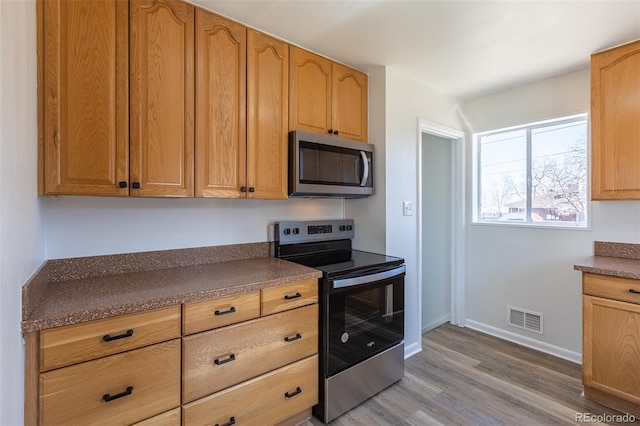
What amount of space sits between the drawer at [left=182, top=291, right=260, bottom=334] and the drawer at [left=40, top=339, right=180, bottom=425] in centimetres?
10

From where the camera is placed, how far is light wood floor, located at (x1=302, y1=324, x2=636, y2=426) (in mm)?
1858

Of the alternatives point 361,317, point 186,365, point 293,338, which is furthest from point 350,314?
point 186,365

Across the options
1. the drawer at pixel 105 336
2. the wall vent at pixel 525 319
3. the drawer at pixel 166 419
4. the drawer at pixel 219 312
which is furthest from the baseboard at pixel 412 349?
the drawer at pixel 105 336

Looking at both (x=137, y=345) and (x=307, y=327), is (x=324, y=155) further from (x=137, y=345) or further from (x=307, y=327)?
(x=137, y=345)

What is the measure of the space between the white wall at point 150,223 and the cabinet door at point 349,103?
0.73 m

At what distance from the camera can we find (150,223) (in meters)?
1.79

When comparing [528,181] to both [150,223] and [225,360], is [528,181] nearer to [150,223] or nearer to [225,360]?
[225,360]

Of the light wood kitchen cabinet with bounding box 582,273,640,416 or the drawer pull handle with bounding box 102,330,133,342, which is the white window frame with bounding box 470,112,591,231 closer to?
the light wood kitchen cabinet with bounding box 582,273,640,416

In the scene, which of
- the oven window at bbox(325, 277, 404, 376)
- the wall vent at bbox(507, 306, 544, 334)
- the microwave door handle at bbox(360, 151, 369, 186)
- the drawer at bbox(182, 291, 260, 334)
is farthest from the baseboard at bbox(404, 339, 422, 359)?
the drawer at bbox(182, 291, 260, 334)

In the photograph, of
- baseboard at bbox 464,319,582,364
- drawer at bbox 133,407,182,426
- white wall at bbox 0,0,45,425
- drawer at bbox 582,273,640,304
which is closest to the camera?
white wall at bbox 0,0,45,425

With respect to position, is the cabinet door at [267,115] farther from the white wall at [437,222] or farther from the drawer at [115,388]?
the white wall at [437,222]

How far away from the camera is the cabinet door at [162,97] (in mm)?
1504

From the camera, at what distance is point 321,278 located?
1826mm

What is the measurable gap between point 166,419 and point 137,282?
0.64 meters
